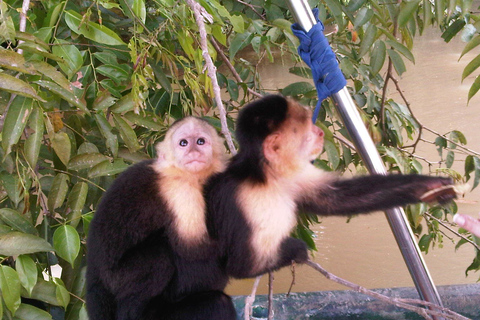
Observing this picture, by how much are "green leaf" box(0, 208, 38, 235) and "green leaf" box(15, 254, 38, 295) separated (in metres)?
0.09

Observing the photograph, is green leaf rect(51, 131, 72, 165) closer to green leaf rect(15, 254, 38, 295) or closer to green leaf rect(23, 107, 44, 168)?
green leaf rect(23, 107, 44, 168)

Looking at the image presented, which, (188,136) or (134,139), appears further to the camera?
(134,139)

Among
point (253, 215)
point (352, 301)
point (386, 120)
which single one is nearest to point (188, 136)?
point (253, 215)

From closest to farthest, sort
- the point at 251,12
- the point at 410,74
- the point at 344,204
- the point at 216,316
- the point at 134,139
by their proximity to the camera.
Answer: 1. the point at 216,316
2. the point at 344,204
3. the point at 134,139
4. the point at 251,12
5. the point at 410,74

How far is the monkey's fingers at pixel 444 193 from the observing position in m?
0.98

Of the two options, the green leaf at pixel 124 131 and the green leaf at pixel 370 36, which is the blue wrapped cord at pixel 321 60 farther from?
the green leaf at pixel 124 131

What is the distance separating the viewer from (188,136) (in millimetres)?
1118

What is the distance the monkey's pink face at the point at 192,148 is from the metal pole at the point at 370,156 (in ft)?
1.03

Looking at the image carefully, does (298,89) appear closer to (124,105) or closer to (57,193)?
(124,105)

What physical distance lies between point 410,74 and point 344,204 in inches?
164

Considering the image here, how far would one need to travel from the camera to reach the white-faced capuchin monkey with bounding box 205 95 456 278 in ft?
3.37

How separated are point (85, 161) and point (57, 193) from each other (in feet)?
0.36

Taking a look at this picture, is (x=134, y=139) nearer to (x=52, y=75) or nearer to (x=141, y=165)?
(x=141, y=165)

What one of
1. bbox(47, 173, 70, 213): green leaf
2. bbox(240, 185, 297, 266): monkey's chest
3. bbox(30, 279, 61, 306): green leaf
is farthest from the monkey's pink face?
bbox(30, 279, 61, 306): green leaf
